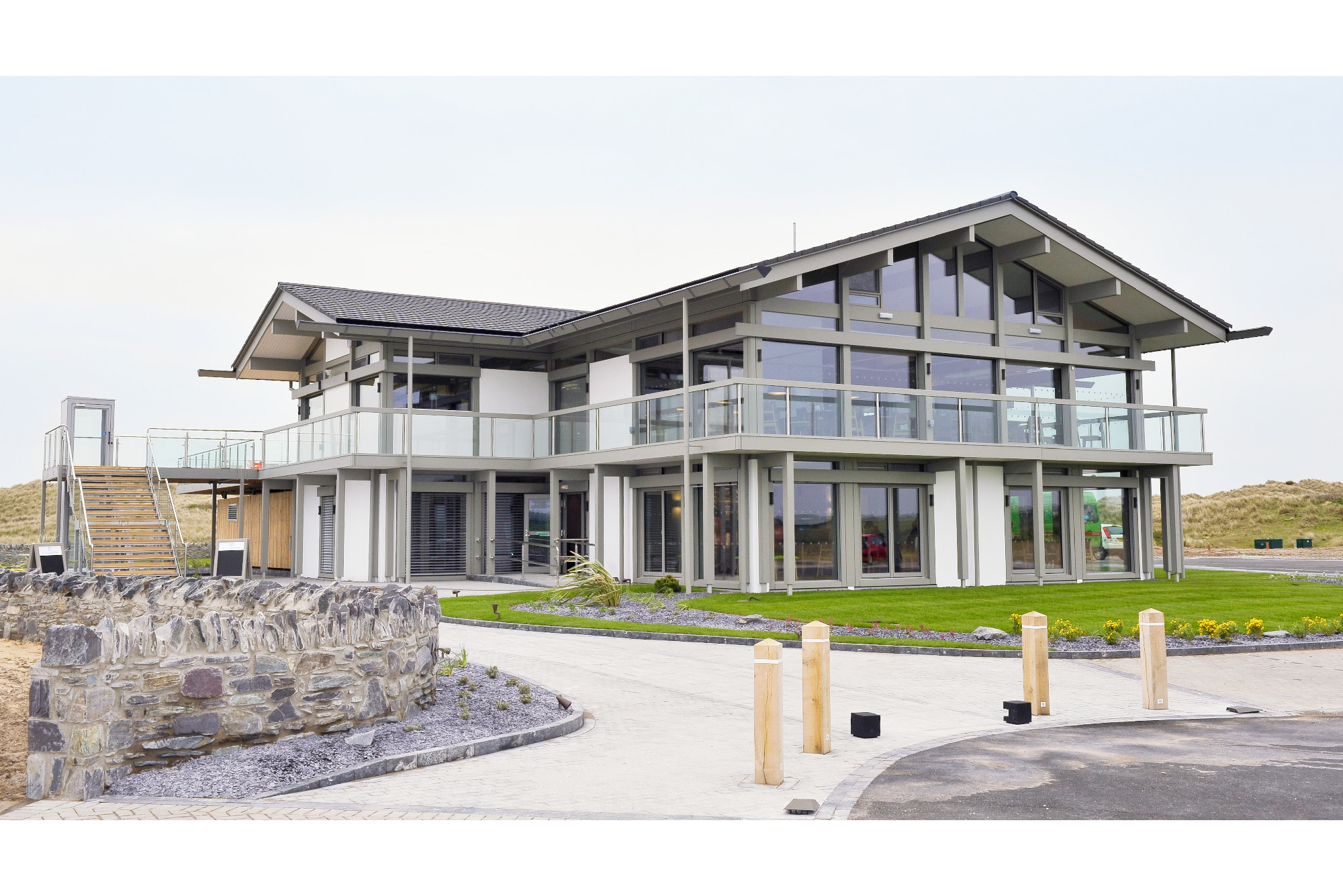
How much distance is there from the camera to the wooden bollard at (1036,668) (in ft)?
32.0

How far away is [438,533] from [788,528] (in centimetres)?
1018

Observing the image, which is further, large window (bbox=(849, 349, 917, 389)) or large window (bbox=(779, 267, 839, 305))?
large window (bbox=(849, 349, 917, 389))

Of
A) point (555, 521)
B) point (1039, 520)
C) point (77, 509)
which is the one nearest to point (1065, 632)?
point (1039, 520)

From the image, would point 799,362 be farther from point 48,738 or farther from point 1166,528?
point 48,738

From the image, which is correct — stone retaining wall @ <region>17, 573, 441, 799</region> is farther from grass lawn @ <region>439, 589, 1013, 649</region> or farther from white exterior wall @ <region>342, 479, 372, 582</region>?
white exterior wall @ <region>342, 479, 372, 582</region>

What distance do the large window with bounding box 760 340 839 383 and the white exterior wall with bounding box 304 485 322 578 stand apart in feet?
46.8

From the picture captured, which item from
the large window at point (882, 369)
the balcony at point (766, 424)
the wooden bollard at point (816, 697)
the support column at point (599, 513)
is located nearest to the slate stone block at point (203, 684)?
the wooden bollard at point (816, 697)

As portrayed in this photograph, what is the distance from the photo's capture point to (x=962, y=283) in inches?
953

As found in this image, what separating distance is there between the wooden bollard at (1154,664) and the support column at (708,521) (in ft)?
35.5

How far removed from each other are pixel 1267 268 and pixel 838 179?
43.7 feet

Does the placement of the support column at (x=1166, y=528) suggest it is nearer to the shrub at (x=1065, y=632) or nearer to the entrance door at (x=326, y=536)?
the shrub at (x=1065, y=632)

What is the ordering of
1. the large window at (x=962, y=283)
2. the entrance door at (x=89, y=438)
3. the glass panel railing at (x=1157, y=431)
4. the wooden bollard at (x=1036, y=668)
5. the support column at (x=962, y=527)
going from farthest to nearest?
the entrance door at (x=89, y=438) < the glass panel railing at (x=1157, y=431) < the large window at (x=962, y=283) < the support column at (x=962, y=527) < the wooden bollard at (x=1036, y=668)

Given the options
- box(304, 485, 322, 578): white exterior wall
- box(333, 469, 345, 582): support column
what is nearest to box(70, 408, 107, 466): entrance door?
box(304, 485, 322, 578): white exterior wall

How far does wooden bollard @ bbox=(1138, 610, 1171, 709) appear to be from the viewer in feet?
33.2
